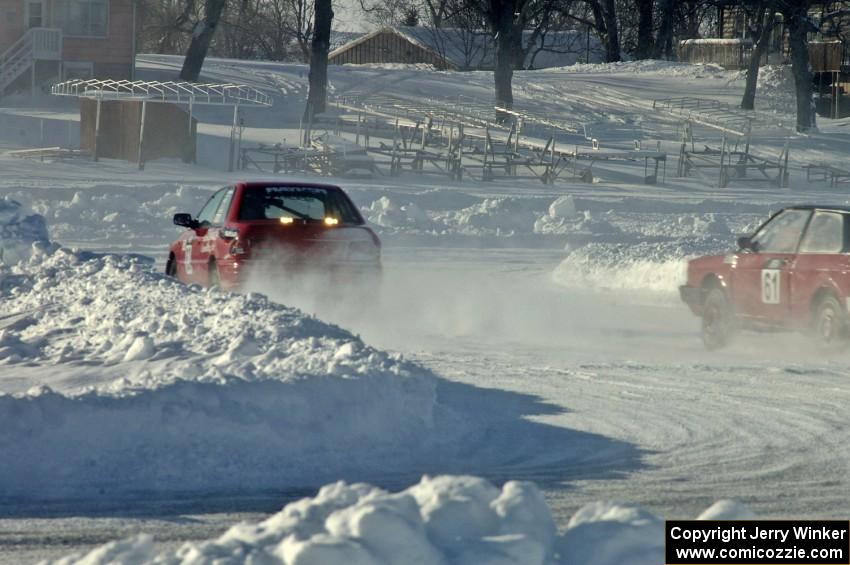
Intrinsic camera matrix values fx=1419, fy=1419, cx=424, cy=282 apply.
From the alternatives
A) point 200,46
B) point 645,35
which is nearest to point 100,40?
point 200,46

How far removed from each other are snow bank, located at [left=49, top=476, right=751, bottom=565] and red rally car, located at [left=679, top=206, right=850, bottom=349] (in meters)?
8.26

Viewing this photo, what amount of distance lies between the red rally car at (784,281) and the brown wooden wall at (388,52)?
79.3m

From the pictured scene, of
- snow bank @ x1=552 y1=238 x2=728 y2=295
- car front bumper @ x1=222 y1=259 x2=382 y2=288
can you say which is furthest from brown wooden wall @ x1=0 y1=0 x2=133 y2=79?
car front bumper @ x1=222 y1=259 x2=382 y2=288

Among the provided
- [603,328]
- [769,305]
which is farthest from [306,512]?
[603,328]

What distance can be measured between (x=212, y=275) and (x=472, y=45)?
3277 inches

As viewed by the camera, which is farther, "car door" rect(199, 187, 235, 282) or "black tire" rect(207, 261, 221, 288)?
"black tire" rect(207, 261, 221, 288)

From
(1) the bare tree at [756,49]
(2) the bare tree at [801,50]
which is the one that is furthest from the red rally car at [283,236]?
(1) the bare tree at [756,49]

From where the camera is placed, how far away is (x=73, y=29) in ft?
189

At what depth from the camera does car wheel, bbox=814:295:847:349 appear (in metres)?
12.9

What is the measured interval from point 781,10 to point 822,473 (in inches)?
1913

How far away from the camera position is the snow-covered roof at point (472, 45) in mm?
94625

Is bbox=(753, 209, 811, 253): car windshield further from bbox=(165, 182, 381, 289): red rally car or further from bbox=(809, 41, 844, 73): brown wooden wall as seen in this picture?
bbox=(809, 41, 844, 73): brown wooden wall

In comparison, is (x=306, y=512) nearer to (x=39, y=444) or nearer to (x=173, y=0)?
(x=39, y=444)

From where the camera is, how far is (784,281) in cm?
1366
